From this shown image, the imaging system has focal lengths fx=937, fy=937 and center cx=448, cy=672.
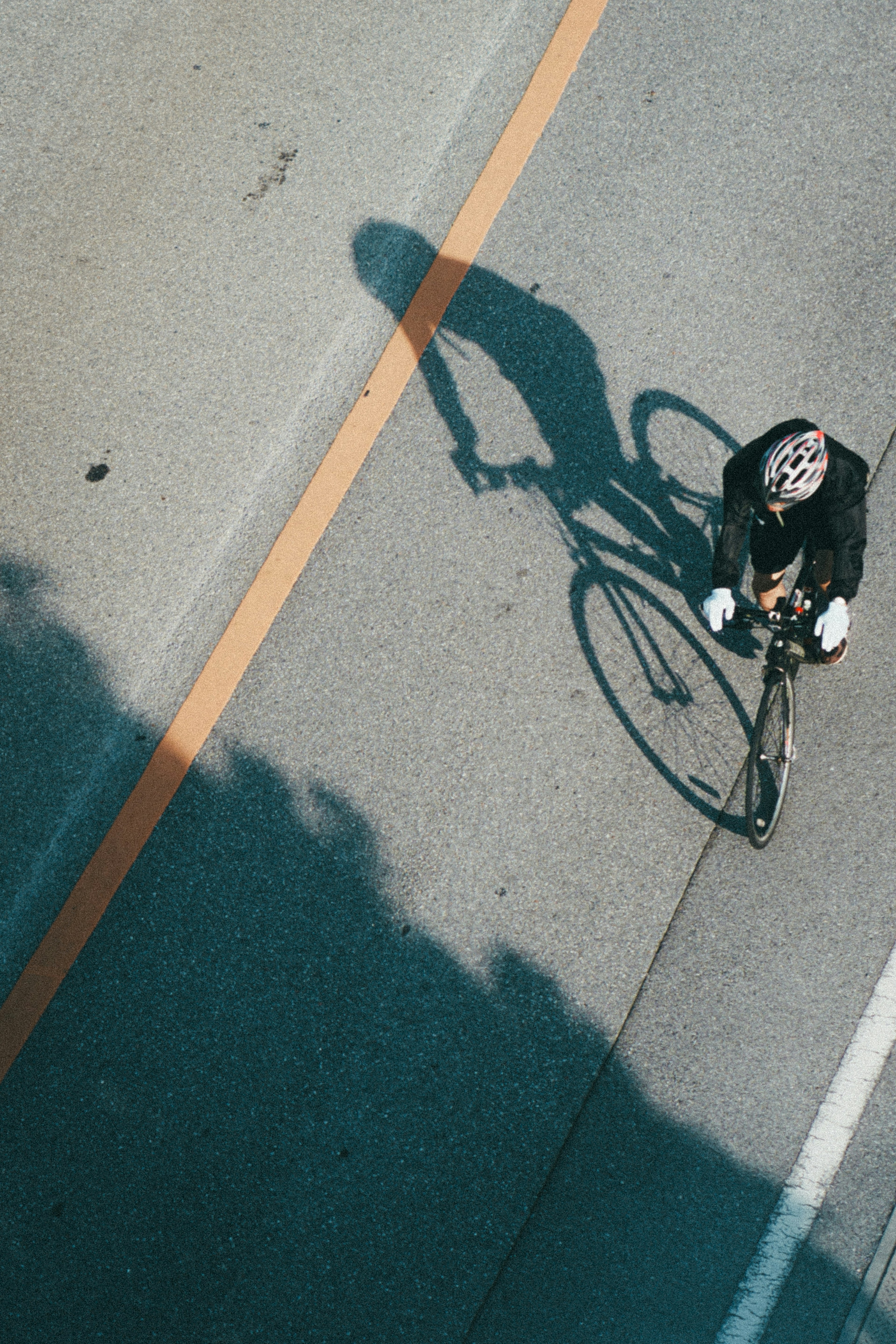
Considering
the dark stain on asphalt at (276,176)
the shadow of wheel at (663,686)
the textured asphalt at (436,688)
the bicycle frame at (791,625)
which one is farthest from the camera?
the dark stain on asphalt at (276,176)

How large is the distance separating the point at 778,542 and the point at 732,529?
0.37 meters

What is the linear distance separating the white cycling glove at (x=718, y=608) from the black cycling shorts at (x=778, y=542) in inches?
16.7

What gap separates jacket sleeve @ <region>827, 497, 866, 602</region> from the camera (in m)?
4.17

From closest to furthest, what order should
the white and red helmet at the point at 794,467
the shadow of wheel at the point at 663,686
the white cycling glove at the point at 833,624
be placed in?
the white and red helmet at the point at 794,467 → the white cycling glove at the point at 833,624 → the shadow of wheel at the point at 663,686

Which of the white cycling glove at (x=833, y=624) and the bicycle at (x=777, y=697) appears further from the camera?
the bicycle at (x=777, y=697)

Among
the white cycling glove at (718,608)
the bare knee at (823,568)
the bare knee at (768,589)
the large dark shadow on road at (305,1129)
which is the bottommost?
the large dark shadow on road at (305,1129)

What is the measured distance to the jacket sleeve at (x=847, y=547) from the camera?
4.17 m

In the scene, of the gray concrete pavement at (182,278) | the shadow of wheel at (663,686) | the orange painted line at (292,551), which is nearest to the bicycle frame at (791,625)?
the shadow of wheel at (663,686)

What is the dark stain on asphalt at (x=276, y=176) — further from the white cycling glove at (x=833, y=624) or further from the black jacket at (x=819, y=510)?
the white cycling glove at (x=833, y=624)

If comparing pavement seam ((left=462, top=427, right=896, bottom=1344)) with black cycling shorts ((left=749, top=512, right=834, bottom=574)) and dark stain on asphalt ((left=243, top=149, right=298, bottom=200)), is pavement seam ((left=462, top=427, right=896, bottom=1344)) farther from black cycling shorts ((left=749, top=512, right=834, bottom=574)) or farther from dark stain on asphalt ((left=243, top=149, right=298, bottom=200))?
dark stain on asphalt ((left=243, top=149, right=298, bottom=200))

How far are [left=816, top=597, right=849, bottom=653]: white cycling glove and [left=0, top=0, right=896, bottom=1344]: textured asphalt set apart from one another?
2.35ft

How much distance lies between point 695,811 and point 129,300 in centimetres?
432

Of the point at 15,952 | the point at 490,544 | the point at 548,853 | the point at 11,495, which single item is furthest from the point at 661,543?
the point at 15,952

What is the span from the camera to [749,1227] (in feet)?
14.2
